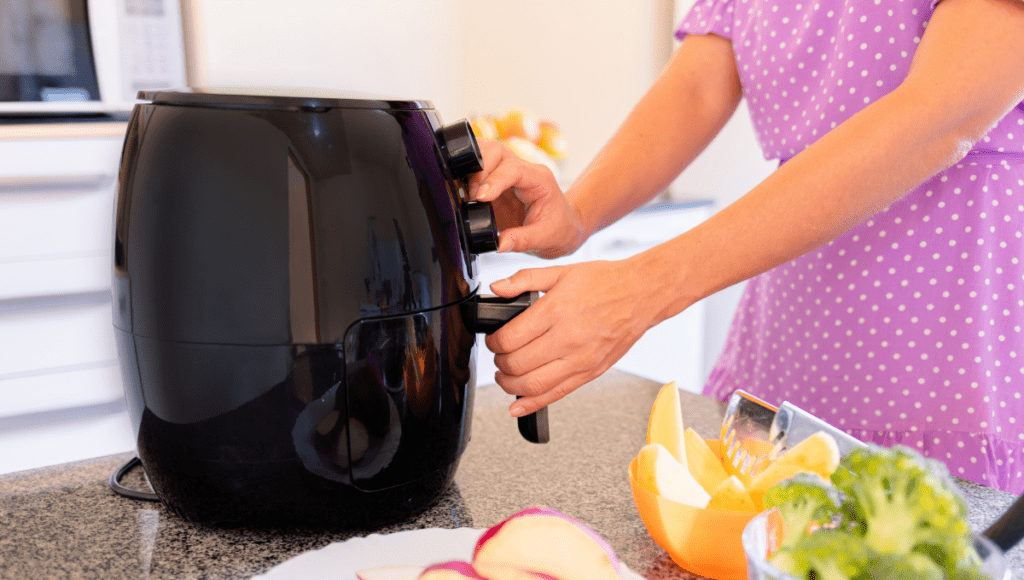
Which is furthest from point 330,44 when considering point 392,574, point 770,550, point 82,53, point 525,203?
point 770,550

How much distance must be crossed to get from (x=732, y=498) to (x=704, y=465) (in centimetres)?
7

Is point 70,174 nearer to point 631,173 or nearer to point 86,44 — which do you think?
point 86,44

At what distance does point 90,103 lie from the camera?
1556mm

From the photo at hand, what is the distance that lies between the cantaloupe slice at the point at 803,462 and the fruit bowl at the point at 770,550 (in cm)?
10

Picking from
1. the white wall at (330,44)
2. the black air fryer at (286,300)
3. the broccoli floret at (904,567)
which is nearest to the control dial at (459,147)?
the black air fryer at (286,300)

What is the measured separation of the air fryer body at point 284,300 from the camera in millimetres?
427

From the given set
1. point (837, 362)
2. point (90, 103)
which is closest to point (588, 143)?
point (90, 103)

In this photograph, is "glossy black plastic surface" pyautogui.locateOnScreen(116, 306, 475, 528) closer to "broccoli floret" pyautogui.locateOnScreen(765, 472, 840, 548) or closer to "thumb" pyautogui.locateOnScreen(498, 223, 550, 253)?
"thumb" pyautogui.locateOnScreen(498, 223, 550, 253)

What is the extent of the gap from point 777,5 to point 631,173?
0.80 ft

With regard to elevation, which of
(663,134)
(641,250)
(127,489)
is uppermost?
(663,134)

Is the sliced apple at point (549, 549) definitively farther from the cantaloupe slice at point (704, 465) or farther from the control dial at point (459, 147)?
the control dial at point (459, 147)

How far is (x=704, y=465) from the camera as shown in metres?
0.49

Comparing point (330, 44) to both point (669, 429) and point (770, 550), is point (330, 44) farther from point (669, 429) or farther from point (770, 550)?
point (770, 550)

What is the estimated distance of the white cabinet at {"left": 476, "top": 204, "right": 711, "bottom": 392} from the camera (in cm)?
185
